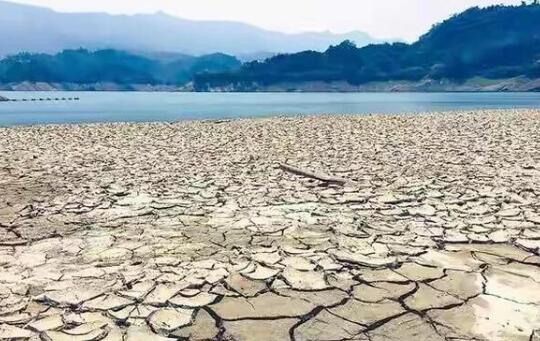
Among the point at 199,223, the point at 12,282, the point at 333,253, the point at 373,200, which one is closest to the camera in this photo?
the point at 12,282

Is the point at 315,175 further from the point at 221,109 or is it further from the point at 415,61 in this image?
the point at 415,61

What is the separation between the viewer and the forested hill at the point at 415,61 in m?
166

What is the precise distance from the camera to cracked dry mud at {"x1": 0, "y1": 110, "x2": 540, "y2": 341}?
137 inches

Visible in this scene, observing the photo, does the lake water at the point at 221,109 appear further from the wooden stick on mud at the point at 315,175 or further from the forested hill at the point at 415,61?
the forested hill at the point at 415,61

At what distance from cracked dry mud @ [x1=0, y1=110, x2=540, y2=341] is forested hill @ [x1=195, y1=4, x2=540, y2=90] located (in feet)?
545

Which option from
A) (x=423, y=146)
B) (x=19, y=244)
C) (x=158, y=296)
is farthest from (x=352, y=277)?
(x=423, y=146)

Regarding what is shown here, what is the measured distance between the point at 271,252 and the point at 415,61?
7217 inches

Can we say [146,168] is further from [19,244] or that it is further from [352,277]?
[352,277]

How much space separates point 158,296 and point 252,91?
179542mm

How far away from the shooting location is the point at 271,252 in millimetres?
4895

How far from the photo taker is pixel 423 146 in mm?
13391

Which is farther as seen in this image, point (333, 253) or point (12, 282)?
point (333, 253)

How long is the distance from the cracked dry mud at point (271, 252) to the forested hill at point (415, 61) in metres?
166

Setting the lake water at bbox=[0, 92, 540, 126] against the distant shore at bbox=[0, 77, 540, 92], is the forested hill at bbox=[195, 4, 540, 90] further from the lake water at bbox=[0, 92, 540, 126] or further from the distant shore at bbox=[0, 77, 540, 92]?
the lake water at bbox=[0, 92, 540, 126]
